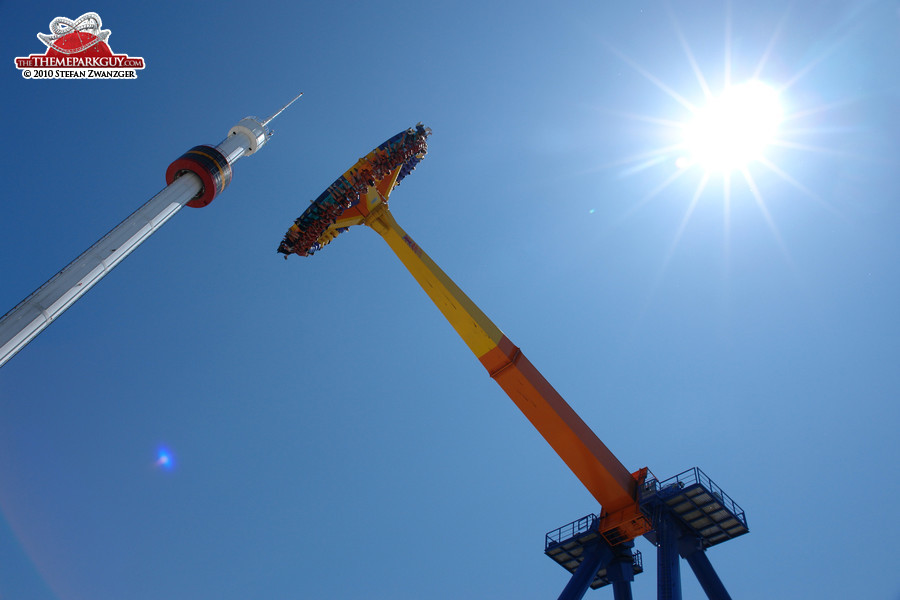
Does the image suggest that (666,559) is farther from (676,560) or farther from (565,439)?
(565,439)

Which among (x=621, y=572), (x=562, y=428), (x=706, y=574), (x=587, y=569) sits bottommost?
(x=587, y=569)

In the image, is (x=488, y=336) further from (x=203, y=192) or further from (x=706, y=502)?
(x=203, y=192)

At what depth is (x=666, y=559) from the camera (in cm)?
1377

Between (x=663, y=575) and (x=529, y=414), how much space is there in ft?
18.2

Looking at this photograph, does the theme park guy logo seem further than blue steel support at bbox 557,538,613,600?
Yes

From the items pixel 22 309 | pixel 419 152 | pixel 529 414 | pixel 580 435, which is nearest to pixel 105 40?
pixel 22 309

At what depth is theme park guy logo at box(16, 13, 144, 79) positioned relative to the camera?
1991cm

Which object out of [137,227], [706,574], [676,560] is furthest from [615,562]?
[137,227]

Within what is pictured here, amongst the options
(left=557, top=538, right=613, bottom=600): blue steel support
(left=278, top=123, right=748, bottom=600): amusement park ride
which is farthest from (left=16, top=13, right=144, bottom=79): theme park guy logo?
(left=557, top=538, right=613, bottom=600): blue steel support

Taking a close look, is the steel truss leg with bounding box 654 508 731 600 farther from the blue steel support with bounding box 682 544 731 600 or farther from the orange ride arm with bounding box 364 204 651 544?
the orange ride arm with bounding box 364 204 651 544

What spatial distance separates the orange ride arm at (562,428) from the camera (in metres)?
14.6

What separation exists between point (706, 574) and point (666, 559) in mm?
1908

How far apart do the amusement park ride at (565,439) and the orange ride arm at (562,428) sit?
0.03m

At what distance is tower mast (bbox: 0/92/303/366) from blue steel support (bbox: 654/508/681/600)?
1943 centimetres
